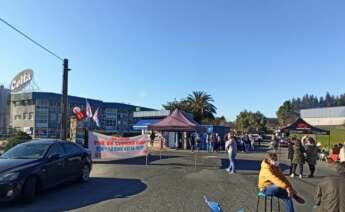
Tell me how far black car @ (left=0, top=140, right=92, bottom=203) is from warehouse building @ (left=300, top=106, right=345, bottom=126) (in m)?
125

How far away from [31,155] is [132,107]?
3780 inches

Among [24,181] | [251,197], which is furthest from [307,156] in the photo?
[24,181]

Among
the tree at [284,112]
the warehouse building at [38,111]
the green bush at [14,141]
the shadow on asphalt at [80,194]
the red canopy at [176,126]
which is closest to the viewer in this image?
the shadow on asphalt at [80,194]

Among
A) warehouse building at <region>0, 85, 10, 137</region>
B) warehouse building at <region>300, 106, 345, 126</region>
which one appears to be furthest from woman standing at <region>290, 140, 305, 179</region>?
warehouse building at <region>300, 106, 345, 126</region>

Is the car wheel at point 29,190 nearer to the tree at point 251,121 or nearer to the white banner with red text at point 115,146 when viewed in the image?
the white banner with red text at point 115,146

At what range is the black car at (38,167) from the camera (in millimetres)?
9773

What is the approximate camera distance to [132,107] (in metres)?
107

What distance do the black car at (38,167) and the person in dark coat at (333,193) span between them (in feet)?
22.9

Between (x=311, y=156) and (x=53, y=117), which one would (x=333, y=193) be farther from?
(x=53, y=117)

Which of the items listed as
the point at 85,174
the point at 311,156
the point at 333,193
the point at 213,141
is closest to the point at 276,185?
the point at 333,193

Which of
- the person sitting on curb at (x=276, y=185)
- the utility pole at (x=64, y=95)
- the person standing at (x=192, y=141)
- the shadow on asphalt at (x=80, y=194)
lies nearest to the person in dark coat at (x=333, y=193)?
the person sitting on curb at (x=276, y=185)

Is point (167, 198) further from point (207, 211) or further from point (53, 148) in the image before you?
point (53, 148)

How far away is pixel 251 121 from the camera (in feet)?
358

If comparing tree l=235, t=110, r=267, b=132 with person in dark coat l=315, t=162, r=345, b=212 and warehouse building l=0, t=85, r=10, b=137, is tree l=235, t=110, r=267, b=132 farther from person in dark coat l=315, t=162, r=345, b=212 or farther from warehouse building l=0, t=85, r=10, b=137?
person in dark coat l=315, t=162, r=345, b=212
